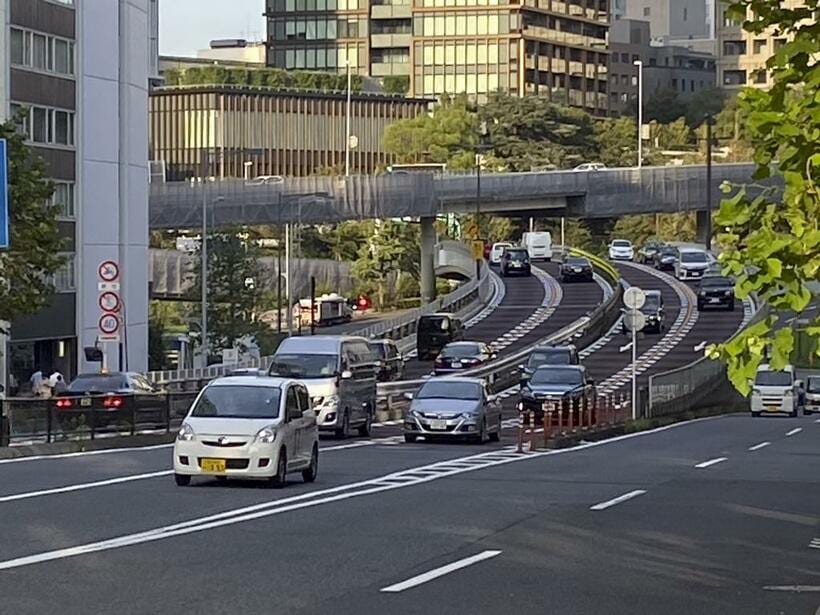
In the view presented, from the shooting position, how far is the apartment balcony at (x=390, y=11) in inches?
6949

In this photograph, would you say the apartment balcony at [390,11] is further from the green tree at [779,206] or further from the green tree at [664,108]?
the green tree at [779,206]

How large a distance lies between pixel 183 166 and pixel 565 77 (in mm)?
46974

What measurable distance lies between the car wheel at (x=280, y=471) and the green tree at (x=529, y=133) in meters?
122

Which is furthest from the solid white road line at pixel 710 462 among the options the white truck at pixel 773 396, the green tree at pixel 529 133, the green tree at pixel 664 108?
the green tree at pixel 664 108

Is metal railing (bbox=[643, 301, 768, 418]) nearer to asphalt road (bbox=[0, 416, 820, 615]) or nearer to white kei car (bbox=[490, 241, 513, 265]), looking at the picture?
asphalt road (bbox=[0, 416, 820, 615])

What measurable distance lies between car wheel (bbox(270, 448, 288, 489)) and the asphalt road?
0.34 meters

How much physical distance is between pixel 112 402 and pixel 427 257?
7141 cm

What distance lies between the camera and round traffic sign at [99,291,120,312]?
3666 centimetres

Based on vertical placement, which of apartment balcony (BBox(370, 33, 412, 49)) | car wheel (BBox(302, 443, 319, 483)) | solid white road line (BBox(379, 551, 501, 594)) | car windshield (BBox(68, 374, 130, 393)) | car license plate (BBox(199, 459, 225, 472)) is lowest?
car wheel (BBox(302, 443, 319, 483))

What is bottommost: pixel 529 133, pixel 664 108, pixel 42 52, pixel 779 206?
pixel 779 206

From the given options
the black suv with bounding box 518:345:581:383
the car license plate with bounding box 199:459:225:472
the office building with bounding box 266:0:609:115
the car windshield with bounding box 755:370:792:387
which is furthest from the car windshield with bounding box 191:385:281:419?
the office building with bounding box 266:0:609:115

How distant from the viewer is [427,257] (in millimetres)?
107812

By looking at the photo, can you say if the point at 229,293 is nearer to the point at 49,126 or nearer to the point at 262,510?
the point at 49,126

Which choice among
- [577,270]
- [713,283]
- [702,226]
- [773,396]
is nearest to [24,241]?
Answer: [773,396]
